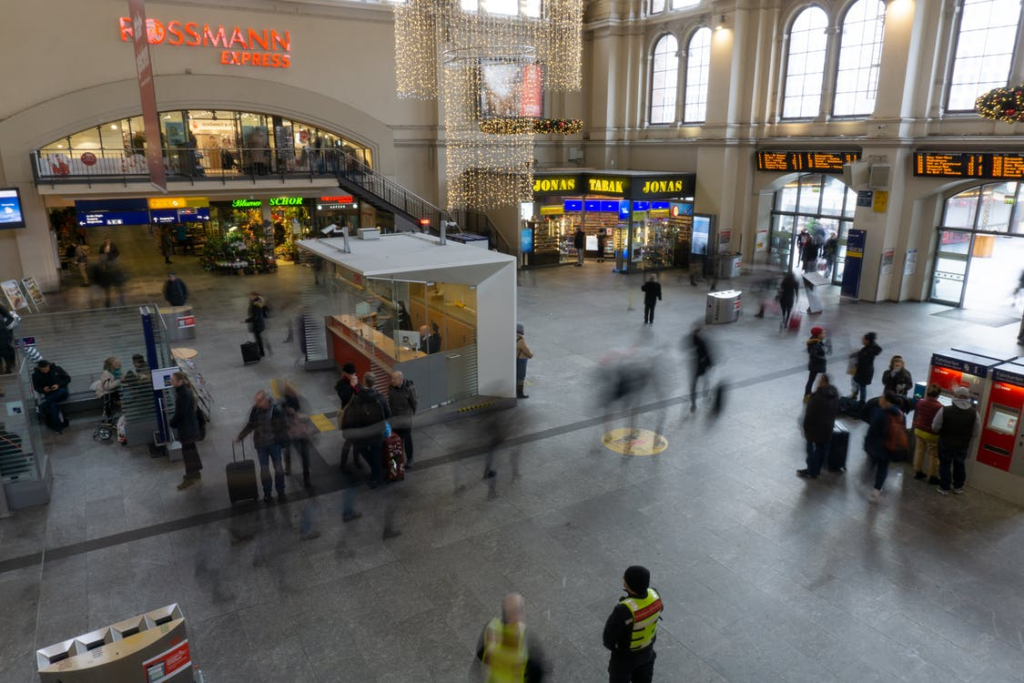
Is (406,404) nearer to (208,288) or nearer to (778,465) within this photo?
(778,465)

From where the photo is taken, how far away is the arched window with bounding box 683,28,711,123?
974 inches

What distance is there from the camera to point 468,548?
760 cm

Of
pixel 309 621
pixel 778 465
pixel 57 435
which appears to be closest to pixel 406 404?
pixel 309 621

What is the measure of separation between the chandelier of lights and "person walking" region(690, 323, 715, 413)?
44.1 feet

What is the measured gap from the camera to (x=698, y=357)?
449 inches

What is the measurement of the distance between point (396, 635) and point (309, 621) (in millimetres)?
877

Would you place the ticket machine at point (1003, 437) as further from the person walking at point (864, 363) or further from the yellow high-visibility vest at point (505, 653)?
the yellow high-visibility vest at point (505, 653)

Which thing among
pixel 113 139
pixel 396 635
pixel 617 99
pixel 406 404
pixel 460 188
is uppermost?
pixel 617 99

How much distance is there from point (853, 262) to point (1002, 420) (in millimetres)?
12546

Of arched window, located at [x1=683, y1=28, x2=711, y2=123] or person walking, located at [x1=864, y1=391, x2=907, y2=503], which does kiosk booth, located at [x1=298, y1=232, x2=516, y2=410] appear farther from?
arched window, located at [x1=683, y1=28, x2=711, y2=123]

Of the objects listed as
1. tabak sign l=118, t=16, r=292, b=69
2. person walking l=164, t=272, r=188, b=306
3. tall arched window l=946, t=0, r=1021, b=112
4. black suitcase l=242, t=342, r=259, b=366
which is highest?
tabak sign l=118, t=16, r=292, b=69

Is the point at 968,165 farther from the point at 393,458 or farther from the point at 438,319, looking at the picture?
the point at 393,458

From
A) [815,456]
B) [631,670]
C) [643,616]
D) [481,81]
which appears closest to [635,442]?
[815,456]

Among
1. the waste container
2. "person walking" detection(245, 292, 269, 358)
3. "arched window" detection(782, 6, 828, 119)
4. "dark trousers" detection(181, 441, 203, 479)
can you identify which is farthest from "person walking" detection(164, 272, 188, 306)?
"arched window" detection(782, 6, 828, 119)
